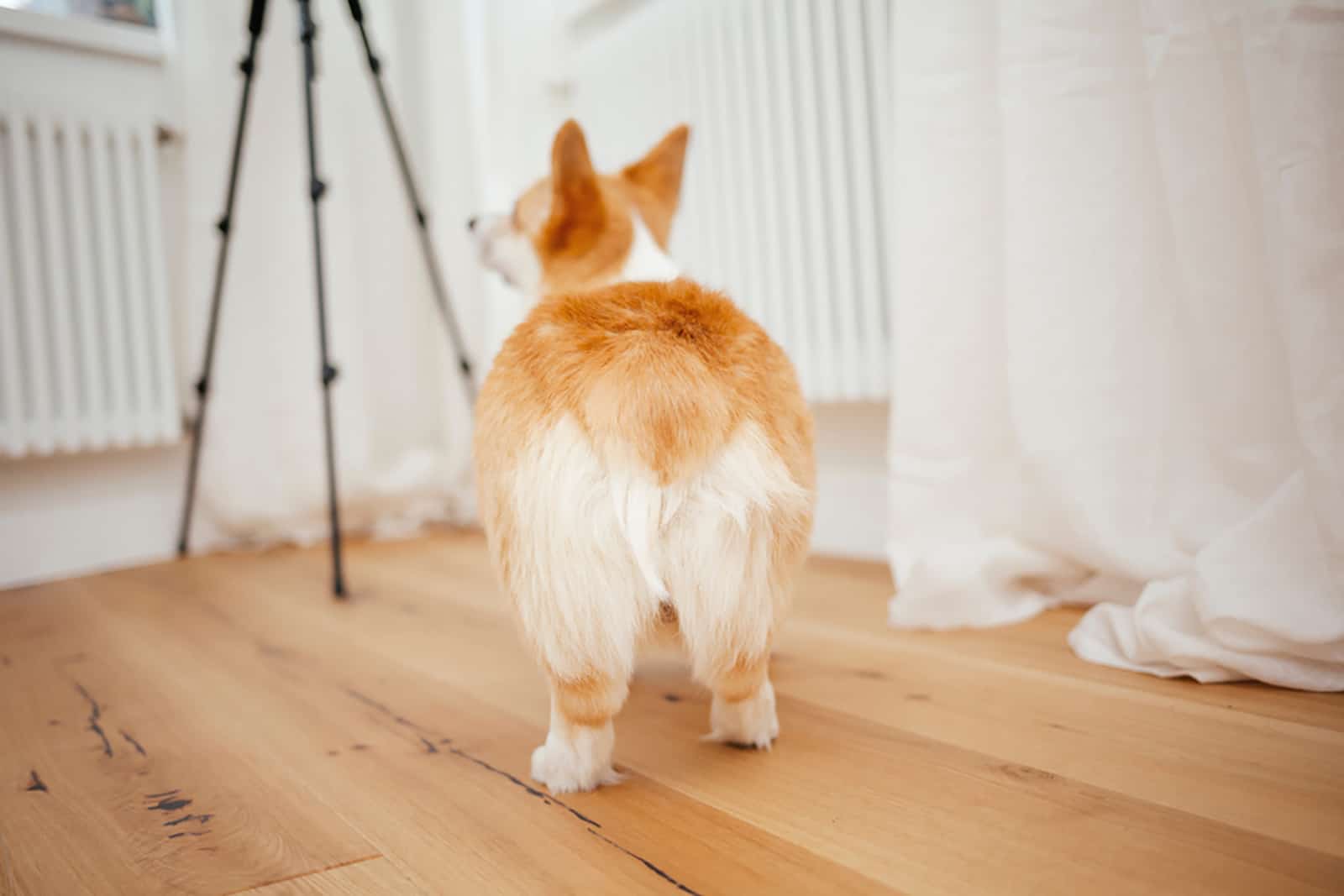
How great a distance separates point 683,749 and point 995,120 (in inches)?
37.1

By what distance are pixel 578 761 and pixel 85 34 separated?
2.18 meters

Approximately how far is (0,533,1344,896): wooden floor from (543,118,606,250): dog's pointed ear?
56 cm

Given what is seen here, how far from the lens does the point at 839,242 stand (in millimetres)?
1575

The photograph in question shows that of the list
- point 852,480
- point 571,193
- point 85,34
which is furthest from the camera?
point 85,34

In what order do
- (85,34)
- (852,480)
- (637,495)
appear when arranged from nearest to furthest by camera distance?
(637,495), (852,480), (85,34)

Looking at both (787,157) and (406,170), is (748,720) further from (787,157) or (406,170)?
(406,170)

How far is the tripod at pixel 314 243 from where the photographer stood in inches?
63.3

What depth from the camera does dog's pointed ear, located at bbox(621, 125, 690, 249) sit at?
1.16 m

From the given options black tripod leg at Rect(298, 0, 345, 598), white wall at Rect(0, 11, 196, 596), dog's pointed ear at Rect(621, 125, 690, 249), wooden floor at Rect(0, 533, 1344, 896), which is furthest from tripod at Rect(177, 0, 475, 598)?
dog's pointed ear at Rect(621, 125, 690, 249)

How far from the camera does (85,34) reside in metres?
2.02

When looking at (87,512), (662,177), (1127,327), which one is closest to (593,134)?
(662,177)

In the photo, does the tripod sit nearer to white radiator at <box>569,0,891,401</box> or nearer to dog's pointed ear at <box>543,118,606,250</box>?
white radiator at <box>569,0,891,401</box>

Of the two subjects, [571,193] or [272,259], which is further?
[272,259]

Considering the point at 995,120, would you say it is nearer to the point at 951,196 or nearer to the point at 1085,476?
the point at 951,196
